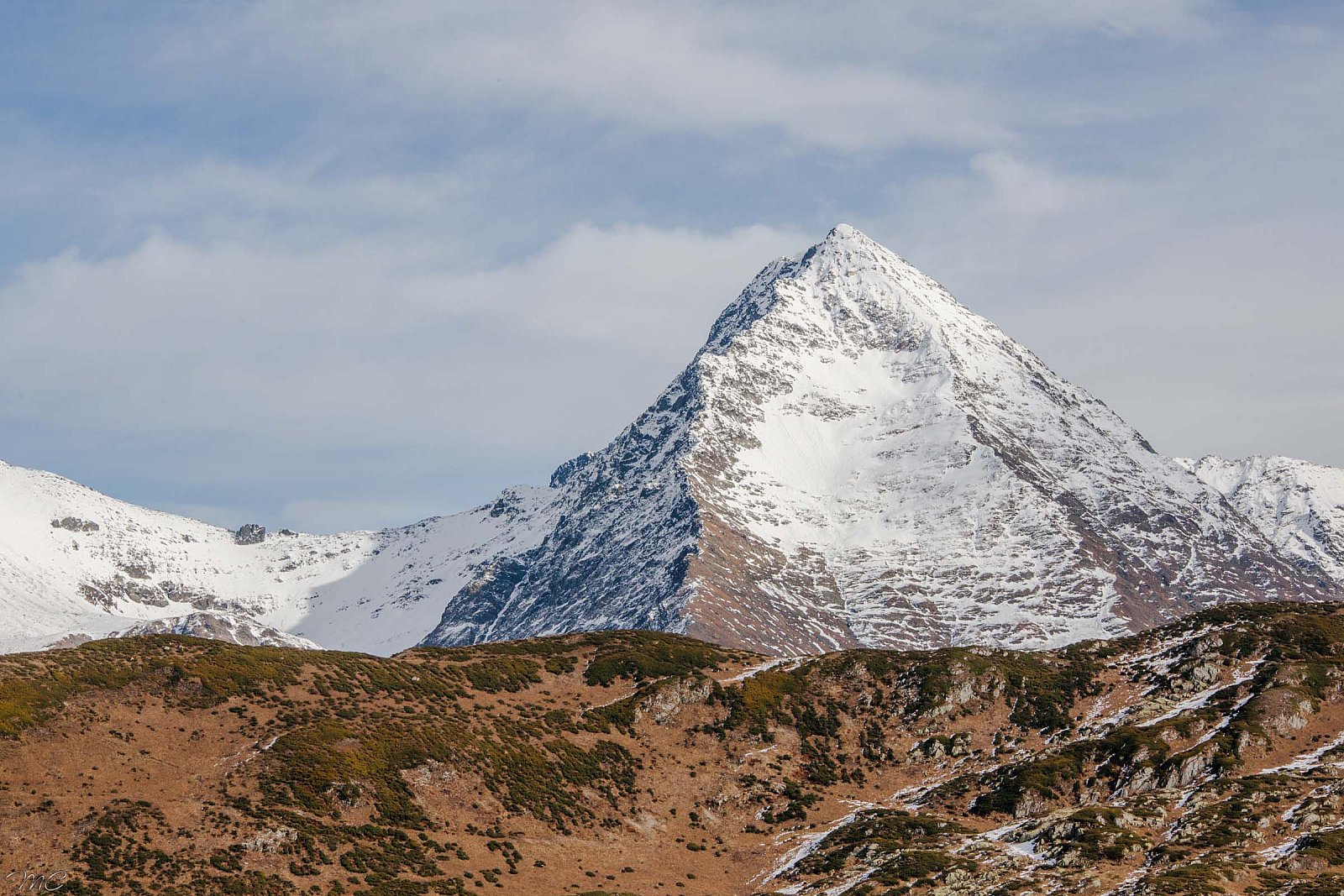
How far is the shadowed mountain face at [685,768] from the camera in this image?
11019cm

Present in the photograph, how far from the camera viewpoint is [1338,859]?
340 ft

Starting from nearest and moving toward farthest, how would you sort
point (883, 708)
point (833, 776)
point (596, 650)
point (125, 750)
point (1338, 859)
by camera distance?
point (1338, 859) < point (125, 750) < point (833, 776) < point (883, 708) < point (596, 650)

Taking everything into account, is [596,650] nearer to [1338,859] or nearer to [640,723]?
[640,723]

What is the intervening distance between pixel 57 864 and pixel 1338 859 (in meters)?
98.5

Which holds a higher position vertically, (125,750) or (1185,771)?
(125,750)

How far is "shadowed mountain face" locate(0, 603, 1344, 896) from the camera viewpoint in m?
110

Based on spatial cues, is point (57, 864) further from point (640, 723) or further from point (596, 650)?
point (596, 650)

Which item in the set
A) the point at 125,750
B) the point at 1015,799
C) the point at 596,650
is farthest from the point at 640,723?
the point at 125,750

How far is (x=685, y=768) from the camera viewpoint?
146m

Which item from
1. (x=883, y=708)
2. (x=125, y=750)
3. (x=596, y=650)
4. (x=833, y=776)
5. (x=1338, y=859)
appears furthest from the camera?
(x=596, y=650)

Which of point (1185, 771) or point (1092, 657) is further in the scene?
point (1092, 657)

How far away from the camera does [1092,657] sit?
546 feet

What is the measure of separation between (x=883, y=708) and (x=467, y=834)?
2117 inches

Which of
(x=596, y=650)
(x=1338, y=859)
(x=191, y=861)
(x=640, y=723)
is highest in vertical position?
(x=596, y=650)
